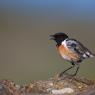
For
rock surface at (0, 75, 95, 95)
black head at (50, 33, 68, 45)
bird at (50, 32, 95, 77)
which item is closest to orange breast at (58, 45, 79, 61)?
bird at (50, 32, 95, 77)

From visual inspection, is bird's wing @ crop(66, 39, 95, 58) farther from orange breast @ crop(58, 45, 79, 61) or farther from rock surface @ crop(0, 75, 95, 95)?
rock surface @ crop(0, 75, 95, 95)

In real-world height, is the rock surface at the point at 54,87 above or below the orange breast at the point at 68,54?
below

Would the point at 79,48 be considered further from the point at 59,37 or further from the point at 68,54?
the point at 59,37

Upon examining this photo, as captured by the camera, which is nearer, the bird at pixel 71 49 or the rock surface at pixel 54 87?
the rock surface at pixel 54 87

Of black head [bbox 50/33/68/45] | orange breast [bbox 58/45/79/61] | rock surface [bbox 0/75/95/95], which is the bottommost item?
rock surface [bbox 0/75/95/95]

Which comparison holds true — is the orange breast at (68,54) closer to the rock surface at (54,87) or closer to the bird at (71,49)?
the bird at (71,49)

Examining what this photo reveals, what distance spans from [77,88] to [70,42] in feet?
3.63

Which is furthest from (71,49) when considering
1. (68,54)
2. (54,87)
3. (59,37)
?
(54,87)

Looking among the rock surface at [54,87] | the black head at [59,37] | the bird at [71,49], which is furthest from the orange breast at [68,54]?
the rock surface at [54,87]

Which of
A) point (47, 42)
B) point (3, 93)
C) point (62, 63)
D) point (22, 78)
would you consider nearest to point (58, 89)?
point (3, 93)

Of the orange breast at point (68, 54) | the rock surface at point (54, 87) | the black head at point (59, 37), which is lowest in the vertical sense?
the rock surface at point (54, 87)

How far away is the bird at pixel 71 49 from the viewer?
9484 mm

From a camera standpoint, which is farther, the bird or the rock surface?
the bird

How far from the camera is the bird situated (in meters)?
9.48
